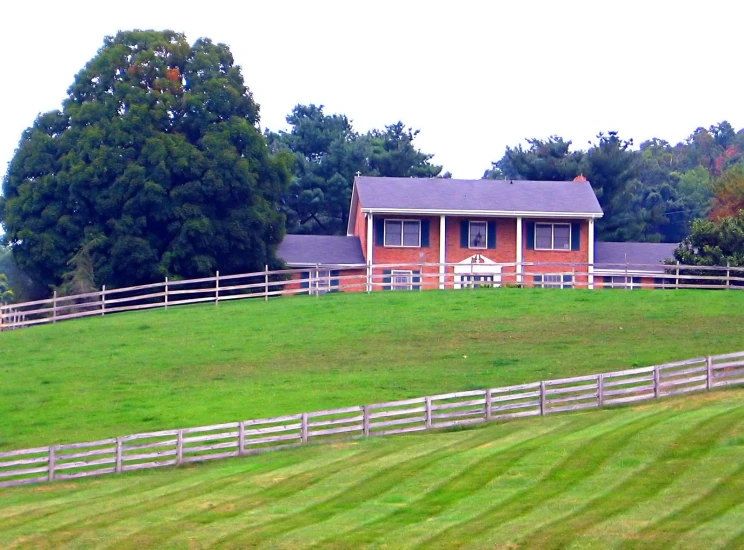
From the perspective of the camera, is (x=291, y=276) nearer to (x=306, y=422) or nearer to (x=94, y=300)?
(x=94, y=300)

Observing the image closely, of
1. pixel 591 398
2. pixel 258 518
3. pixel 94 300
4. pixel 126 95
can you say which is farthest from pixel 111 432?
pixel 126 95

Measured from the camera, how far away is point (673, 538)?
15.5 meters

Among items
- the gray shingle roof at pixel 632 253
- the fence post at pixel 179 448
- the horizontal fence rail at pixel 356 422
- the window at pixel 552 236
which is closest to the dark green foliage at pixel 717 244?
the window at pixel 552 236

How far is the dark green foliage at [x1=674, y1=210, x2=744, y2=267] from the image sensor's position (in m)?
50.5

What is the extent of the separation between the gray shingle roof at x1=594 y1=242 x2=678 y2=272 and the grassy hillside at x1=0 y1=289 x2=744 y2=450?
18635mm

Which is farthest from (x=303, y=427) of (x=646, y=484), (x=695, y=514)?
(x=695, y=514)

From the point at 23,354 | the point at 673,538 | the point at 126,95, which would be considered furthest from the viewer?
the point at 126,95

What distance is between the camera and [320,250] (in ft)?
189

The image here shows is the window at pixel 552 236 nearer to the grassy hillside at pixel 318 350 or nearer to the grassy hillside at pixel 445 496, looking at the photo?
the grassy hillside at pixel 318 350

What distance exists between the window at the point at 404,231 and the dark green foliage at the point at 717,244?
12025mm

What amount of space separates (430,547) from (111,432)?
1238 centimetres

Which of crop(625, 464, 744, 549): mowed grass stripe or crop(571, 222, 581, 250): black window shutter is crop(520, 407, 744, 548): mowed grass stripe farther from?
crop(571, 222, 581, 250): black window shutter

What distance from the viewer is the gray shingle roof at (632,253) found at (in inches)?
2434

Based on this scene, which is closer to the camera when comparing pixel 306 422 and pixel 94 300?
pixel 306 422
